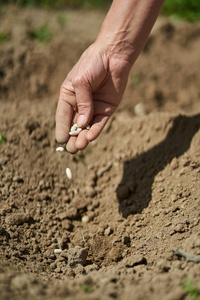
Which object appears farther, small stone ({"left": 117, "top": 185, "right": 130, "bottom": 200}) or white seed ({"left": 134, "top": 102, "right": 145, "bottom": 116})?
white seed ({"left": 134, "top": 102, "right": 145, "bottom": 116})

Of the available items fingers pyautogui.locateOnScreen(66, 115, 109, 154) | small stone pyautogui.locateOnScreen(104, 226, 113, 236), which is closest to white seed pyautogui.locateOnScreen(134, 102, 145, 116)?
fingers pyautogui.locateOnScreen(66, 115, 109, 154)

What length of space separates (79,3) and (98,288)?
4345mm

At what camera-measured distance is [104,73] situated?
258 centimetres

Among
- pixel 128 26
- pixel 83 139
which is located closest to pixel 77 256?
pixel 83 139

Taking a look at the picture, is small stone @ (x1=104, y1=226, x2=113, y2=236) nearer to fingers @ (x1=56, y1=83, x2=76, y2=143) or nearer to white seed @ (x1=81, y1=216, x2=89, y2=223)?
white seed @ (x1=81, y1=216, x2=89, y2=223)

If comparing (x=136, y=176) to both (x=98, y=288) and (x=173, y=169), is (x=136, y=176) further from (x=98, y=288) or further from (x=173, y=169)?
(x=98, y=288)

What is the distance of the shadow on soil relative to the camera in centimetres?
262

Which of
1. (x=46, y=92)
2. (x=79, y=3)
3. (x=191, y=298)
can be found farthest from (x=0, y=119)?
(x=79, y=3)

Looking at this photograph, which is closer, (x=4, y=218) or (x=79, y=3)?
(x=4, y=218)

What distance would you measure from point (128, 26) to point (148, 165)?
105cm

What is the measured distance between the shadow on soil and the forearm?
0.71 m

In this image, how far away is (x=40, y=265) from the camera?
2133mm

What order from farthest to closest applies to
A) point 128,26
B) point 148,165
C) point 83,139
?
point 148,165 → point 128,26 → point 83,139

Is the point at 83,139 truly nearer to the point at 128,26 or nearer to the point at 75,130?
the point at 75,130
